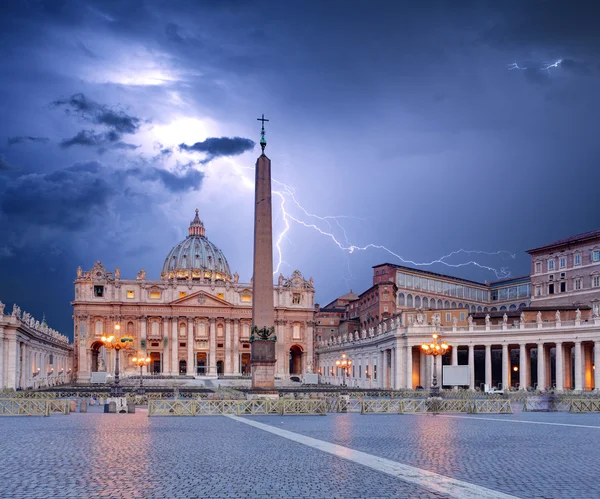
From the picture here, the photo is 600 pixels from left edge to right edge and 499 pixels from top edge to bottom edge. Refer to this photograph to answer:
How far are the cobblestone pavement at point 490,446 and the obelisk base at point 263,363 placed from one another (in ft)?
23.6

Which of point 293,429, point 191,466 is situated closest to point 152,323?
point 293,429

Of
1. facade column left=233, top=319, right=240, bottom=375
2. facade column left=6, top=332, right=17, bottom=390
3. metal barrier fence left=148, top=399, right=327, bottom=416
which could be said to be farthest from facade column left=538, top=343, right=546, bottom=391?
facade column left=233, top=319, right=240, bottom=375

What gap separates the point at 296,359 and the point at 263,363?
109 m

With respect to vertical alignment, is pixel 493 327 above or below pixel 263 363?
above

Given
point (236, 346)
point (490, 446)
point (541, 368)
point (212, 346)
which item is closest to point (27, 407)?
point (490, 446)

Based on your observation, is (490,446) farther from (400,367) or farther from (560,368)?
(400,367)

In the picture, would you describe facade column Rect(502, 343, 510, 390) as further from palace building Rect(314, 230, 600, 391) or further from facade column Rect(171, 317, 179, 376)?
facade column Rect(171, 317, 179, 376)

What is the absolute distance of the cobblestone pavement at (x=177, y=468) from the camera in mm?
12531

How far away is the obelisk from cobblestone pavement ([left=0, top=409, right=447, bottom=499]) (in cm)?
1466

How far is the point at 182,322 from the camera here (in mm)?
136750

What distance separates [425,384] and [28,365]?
46.5 meters

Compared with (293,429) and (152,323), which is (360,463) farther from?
(152,323)

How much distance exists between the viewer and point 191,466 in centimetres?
1548

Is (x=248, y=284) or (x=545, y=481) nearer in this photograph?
(x=545, y=481)
